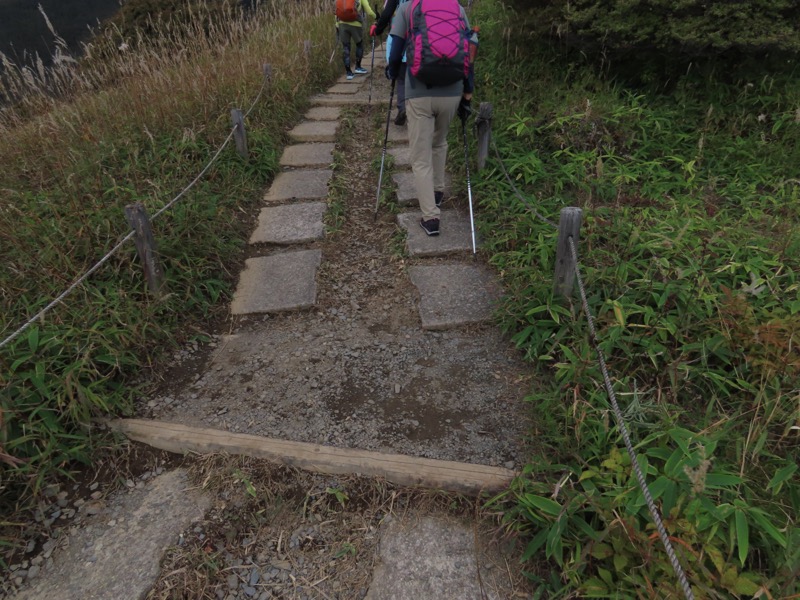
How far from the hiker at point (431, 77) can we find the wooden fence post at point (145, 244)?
2.00 meters

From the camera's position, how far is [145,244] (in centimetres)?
298

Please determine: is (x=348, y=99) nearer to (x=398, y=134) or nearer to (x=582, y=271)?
(x=398, y=134)

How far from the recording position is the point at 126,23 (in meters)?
12.9

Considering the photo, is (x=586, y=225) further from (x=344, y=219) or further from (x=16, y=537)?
(x=16, y=537)

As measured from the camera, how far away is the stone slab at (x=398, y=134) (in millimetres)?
5602

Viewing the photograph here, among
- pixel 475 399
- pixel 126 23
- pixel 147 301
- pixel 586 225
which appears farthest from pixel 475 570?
pixel 126 23

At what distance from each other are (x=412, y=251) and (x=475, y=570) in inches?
96.8

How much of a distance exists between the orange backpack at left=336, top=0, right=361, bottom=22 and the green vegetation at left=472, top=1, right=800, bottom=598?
336 cm

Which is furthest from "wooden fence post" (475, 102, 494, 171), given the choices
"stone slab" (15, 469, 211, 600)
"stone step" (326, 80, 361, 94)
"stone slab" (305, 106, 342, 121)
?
"stone step" (326, 80, 361, 94)

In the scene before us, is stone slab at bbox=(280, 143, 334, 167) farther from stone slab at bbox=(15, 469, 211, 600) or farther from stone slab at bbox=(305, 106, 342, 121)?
stone slab at bbox=(15, 469, 211, 600)

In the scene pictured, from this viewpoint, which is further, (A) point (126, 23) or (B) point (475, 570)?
(A) point (126, 23)

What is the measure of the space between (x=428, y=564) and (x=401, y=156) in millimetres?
4285

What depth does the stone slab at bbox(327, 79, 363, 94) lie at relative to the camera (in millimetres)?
7395

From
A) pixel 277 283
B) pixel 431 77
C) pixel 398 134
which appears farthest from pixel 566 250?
pixel 398 134
